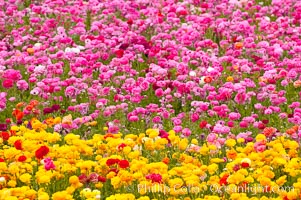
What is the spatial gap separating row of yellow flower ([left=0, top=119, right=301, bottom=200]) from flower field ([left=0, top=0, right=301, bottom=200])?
0.01 m

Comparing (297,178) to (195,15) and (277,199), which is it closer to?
(277,199)

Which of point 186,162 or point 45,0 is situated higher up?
point 45,0

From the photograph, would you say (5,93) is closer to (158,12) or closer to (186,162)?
(186,162)

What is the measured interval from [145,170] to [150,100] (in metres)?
3.03

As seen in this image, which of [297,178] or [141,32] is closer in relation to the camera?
[297,178]

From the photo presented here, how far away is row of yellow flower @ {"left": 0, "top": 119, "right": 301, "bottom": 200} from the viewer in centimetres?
589

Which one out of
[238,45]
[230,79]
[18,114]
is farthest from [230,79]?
[18,114]

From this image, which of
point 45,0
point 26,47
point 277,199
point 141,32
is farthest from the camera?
point 45,0

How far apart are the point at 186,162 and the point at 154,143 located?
51 centimetres

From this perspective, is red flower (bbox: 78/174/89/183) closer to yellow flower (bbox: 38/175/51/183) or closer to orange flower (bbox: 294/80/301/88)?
yellow flower (bbox: 38/175/51/183)

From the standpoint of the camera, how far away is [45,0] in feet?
43.6

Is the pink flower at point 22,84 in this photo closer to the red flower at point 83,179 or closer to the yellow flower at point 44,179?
the red flower at point 83,179

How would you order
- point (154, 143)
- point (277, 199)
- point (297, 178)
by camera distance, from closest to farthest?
point (277, 199), point (297, 178), point (154, 143)

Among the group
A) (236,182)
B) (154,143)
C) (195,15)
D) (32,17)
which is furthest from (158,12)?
(236,182)
